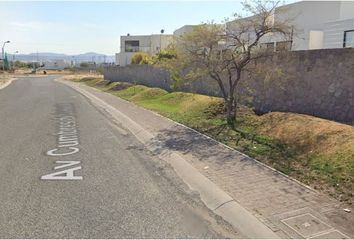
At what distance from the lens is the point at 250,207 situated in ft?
16.3

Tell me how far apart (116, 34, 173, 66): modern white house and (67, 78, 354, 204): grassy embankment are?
2880 inches

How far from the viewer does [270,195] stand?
17.7ft

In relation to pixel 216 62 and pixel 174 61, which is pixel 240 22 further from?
pixel 174 61

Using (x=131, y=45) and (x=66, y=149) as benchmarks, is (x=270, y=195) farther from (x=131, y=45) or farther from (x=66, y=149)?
(x=131, y=45)

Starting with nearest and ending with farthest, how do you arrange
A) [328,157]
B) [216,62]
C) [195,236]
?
1. [195,236]
2. [328,157]
3. [216,62]

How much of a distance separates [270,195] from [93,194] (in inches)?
103

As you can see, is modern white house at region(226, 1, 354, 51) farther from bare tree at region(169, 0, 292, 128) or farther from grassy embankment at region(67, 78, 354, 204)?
grassy embankment at region(67, 78, 354, 204)

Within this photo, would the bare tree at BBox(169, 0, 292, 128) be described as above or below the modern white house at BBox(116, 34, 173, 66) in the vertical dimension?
below

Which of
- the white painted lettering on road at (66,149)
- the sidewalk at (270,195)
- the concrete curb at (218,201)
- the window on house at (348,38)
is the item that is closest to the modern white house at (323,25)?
the window on house at (348,38)

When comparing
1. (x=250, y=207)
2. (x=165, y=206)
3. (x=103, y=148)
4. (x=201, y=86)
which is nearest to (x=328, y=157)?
(x=250, y=207)

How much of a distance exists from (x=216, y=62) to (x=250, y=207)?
23.4 ft

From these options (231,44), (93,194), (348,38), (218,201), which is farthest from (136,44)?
(218,201)

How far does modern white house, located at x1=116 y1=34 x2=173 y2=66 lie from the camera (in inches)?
3312

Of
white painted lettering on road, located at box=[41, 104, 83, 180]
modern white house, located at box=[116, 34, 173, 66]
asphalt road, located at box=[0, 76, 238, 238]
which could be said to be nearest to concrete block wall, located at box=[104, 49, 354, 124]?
asphalt road, located at box=[0, 76, 238, 238]
